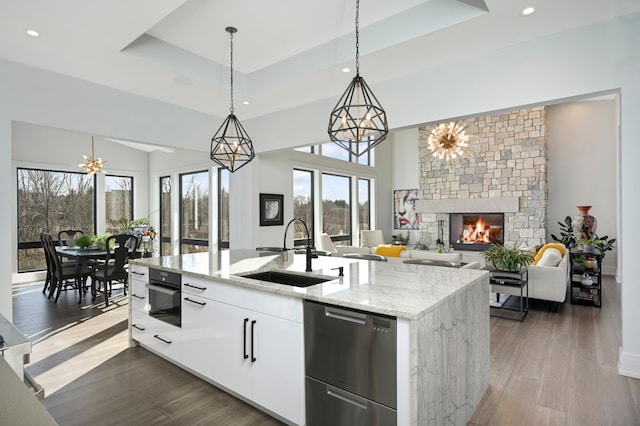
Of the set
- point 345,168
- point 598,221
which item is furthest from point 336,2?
point 598,221

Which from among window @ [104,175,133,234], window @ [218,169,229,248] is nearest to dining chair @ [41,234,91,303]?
window @ [218,169,229,248]

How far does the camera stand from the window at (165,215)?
8.85m

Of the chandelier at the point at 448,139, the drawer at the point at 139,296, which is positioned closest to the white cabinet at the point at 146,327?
the drawer at the point at 139,296

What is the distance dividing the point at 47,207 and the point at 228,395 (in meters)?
6.94

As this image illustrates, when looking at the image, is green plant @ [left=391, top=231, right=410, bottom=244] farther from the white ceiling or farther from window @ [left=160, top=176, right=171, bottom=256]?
the white ceiling

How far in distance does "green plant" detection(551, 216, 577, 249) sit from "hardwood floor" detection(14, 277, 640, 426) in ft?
11.6

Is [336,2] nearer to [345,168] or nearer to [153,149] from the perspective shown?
[345,168]

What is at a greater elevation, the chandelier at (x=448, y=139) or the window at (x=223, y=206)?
the chandelier at (x=448, y=139)

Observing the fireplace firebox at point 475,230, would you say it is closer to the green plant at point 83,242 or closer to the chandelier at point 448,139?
the chandelier at point 448,139

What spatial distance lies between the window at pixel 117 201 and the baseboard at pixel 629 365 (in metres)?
9.18

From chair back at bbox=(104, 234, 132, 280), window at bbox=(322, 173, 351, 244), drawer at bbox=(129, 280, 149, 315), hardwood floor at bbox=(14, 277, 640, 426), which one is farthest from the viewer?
window at bbox=(322, 173, 351, 244)

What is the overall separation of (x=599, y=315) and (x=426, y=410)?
4.27m

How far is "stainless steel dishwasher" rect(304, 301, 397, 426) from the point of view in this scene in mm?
1759

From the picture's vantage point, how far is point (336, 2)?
3.23 m
